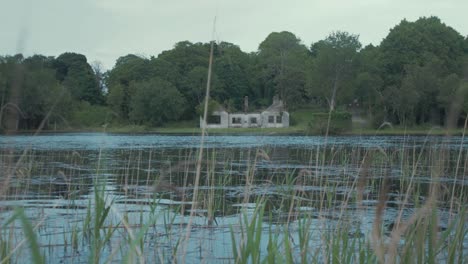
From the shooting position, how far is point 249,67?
296 ft

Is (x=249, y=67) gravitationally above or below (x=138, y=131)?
above

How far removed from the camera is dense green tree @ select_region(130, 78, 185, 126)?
74.9 meters

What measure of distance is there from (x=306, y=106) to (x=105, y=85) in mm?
32175

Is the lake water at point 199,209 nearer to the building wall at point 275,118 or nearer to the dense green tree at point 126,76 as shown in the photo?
the building wall at point 275,118

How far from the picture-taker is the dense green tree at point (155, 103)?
7494cm

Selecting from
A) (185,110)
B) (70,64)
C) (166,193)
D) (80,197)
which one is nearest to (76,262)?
(80,197)

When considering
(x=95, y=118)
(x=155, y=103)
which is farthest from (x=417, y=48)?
(x=95, y=118)

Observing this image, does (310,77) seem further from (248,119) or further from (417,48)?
(417,48)

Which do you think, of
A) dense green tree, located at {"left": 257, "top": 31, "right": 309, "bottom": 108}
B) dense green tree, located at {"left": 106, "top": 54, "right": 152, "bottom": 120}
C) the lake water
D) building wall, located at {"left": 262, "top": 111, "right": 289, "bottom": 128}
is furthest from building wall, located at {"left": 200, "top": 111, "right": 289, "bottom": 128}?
the lake water

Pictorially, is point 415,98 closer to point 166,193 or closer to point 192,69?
point 192,69

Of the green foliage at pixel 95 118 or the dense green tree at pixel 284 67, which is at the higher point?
the dense green tree at pixel 284 67

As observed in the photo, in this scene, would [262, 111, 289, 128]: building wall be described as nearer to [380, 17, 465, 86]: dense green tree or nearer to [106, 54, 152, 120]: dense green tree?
[380, 17, 465, 86]: dense green tree

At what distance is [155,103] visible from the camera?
243 feet

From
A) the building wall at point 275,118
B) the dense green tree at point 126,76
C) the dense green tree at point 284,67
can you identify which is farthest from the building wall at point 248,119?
the dense green tree at point 126,76
